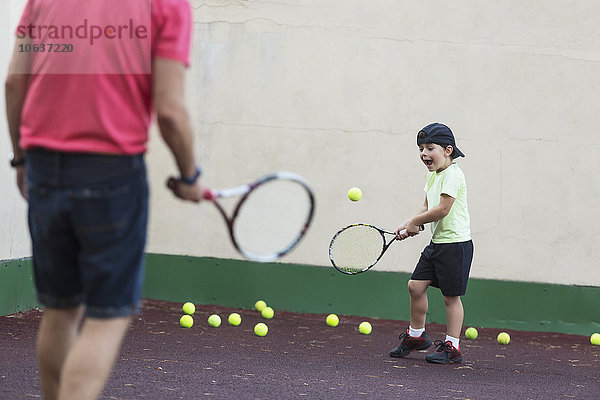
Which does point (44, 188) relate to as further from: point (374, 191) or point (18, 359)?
point (374, 191)

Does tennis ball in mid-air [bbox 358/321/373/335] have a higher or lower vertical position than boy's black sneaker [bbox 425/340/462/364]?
lower

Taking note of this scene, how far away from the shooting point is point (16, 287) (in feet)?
21.8

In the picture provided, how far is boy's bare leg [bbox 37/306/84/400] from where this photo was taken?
275 cm

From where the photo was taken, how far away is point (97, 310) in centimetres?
253

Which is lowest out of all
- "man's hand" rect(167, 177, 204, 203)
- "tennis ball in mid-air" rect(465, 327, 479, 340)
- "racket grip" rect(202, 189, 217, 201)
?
"tennis ball in mid-air" rect(465, 327, 479, 340)

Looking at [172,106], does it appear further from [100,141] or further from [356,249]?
[356,249]

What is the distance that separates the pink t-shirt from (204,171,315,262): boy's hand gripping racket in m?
0.57

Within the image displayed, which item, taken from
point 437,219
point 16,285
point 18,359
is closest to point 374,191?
point 437,219

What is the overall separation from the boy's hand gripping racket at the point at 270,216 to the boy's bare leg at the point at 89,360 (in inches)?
24.4

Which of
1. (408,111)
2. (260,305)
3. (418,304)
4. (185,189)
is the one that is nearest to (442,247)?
(418,304)

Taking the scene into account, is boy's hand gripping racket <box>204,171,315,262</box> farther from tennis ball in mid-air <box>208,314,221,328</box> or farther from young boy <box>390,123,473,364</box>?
tennis ball in mid-air <box>208,314,221,328</box>

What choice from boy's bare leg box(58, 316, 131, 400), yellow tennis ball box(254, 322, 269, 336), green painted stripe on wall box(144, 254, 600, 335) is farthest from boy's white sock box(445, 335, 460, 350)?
boy's bare leg box(58, 316, 131, 400)

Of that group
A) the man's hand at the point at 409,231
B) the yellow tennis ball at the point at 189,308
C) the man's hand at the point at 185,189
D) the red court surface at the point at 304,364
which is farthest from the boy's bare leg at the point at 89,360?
the yellow tennis ball at the point at 189,308

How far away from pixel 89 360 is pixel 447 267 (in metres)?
3.69
